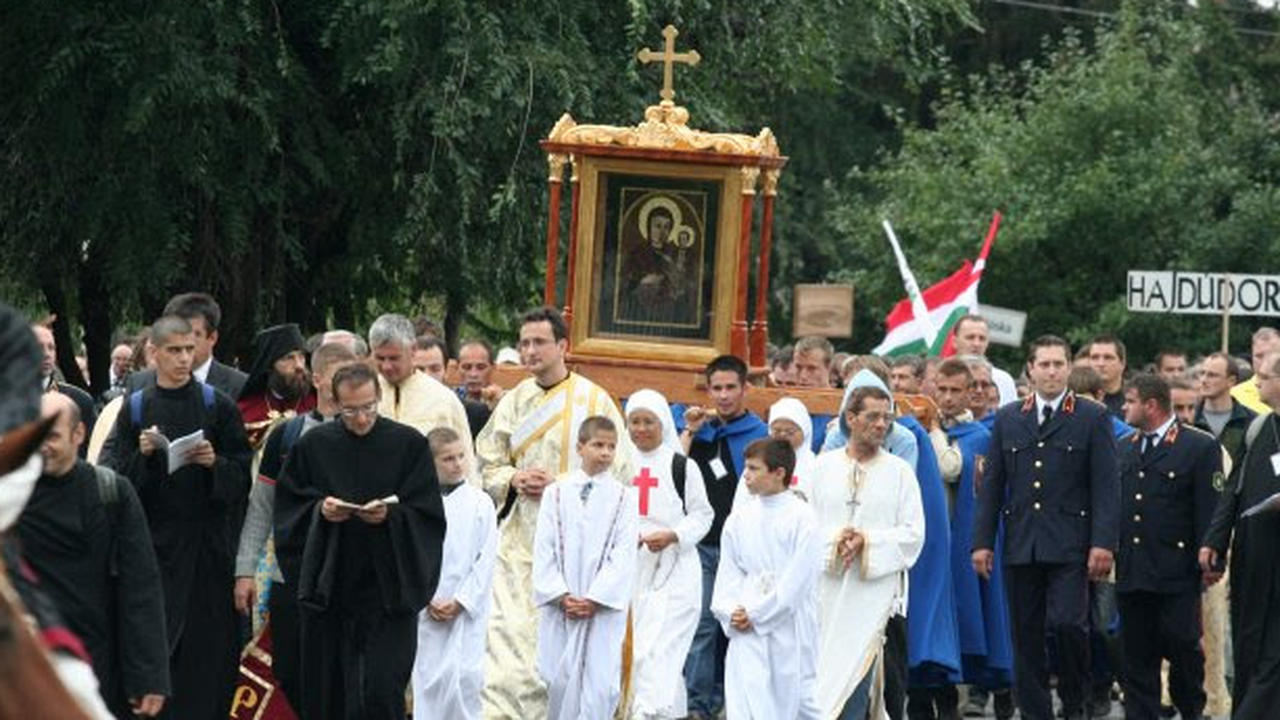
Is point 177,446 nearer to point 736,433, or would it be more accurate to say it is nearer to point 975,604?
point 736,433

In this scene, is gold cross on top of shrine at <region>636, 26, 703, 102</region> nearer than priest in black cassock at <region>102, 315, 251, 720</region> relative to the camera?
No

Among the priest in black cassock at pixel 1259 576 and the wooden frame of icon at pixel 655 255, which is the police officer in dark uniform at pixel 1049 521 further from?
the wooden frame of icon at pixel 655 255

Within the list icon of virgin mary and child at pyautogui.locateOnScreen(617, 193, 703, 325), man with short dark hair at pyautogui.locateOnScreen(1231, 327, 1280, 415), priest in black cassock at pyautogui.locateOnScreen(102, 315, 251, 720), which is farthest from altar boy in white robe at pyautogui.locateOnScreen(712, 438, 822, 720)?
man with short dark hair at pyautogui.locateOnScreen(1231, 327, 1280, 415)

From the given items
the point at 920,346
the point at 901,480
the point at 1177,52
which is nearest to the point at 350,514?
the point at 901,480

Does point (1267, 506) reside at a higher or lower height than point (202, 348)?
lower

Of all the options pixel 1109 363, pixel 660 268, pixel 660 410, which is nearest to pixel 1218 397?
pixel 1109 363

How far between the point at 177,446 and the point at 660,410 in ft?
11.6

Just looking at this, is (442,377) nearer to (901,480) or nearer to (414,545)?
(901,480)

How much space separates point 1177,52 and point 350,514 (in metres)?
28.7

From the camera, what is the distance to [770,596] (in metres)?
15.3

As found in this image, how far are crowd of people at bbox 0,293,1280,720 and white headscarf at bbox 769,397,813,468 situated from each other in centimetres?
2

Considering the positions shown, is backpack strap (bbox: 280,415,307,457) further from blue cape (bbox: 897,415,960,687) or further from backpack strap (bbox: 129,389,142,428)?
blue cape (bbox: 897,415,960,687)

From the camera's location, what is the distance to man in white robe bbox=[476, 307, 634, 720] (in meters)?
15.6

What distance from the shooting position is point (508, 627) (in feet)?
51.5
